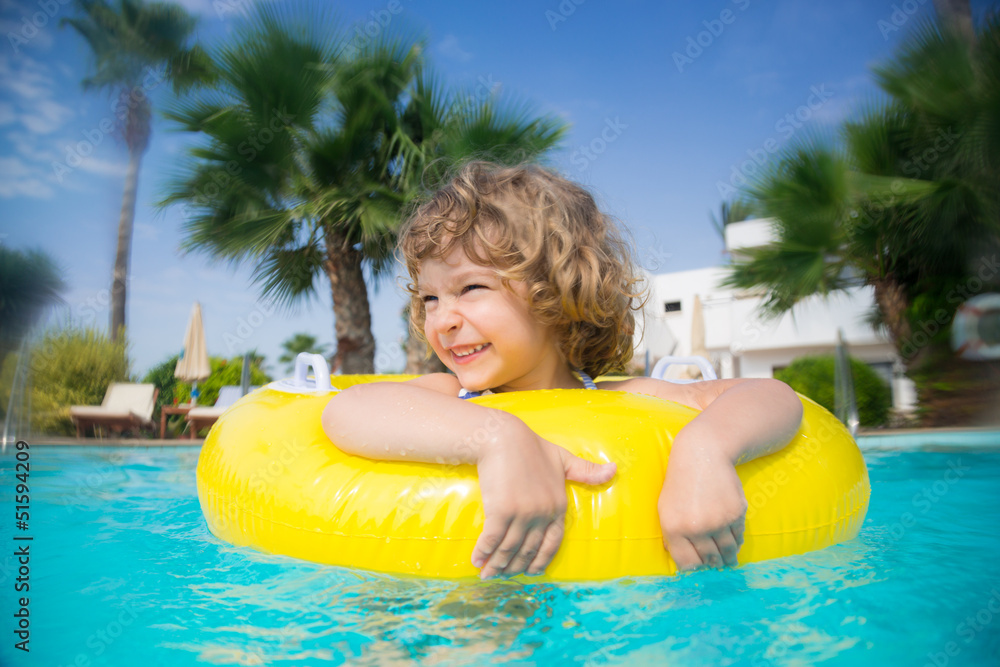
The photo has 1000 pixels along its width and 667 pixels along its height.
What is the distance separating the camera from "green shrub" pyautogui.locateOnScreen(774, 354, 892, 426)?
1010 cm

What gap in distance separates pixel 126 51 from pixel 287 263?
973 cm

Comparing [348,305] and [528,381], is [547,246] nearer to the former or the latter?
[528,381]

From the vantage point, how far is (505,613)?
3.63 ft

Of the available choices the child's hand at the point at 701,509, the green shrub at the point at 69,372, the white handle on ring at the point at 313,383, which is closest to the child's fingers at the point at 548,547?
the child's hand at the point at 701,509

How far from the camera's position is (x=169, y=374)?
32.5ft

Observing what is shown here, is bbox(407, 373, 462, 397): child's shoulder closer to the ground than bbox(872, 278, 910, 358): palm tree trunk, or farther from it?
closer to the ground

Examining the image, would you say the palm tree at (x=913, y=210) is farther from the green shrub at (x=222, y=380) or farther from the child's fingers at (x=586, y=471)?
the green shrub at (x=222, y=380)

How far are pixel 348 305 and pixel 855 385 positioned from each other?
27.7 ft

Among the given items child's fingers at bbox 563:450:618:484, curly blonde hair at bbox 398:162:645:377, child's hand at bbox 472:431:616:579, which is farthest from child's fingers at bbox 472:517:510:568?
curly blonde hair at bbox 398:162:645:377

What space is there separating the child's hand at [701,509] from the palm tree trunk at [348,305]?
6.85 metres

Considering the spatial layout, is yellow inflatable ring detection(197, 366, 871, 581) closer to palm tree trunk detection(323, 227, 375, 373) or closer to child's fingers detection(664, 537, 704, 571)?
child's fingers detection(664, 537, 704, 571)

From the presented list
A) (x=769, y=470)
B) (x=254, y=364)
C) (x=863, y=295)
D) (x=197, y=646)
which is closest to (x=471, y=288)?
(x=769, y=470)

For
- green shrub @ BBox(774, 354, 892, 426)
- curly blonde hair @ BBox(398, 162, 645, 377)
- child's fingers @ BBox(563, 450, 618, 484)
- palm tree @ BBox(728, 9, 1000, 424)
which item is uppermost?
palm tree @ BBox(728, 9, 1000, 424)

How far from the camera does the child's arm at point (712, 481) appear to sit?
1174 millimetres
